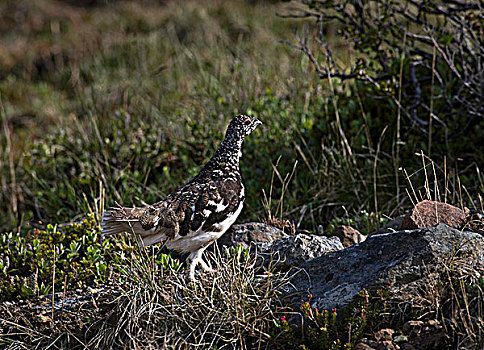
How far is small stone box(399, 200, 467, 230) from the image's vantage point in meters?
3.63

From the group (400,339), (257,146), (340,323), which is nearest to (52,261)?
(340,323)

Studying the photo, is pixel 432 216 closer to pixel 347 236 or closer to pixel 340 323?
pixel 347 236

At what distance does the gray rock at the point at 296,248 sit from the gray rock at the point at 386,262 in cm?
28

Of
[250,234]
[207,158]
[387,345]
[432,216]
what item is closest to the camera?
[387,345]

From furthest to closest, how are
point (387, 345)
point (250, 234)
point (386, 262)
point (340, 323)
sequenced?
point (250, 234), point (386, 262), point (340, 323), point (387, 345)

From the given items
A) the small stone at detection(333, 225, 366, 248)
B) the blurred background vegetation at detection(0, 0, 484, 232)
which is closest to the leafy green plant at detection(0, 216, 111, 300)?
the blurred background vegetation at detection(0, 0, 484, 232)

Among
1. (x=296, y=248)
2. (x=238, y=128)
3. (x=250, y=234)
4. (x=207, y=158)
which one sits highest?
(x=238, y=128)

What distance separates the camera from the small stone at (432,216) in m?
3.63

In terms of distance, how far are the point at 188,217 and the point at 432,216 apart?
170cm

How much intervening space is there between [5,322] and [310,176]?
320 centimetres

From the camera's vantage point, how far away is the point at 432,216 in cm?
366

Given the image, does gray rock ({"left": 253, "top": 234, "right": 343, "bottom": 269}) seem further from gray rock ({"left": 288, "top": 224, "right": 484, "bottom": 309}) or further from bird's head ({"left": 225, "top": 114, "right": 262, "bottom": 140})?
bird's head ({"left": 225, "top": 114, "right": 262, "bottom": 140})

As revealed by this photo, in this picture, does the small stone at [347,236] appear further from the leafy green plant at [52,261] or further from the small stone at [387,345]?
the leafy green plant at [52,261]

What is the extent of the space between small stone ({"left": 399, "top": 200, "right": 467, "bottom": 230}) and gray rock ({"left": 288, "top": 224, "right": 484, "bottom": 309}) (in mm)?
343
